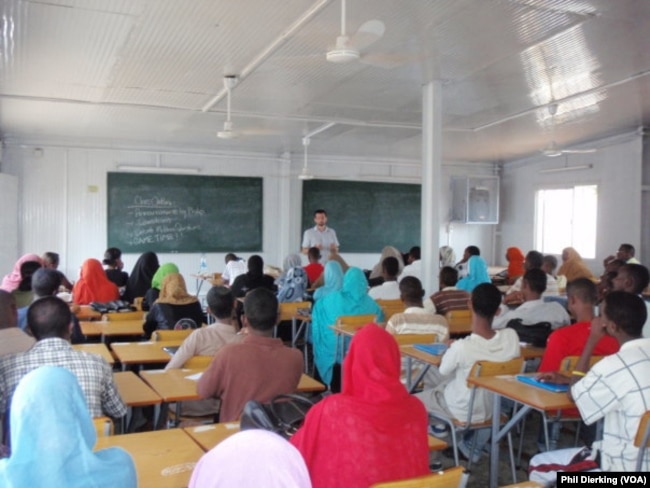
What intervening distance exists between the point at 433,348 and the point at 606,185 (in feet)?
25.4

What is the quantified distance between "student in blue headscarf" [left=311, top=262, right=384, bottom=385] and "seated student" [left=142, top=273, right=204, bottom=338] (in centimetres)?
117

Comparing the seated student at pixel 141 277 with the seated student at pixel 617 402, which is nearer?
the seated student at pixel 617 402

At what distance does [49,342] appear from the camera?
2639 mm

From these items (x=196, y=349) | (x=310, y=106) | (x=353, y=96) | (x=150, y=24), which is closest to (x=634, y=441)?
(x=196, y=349)

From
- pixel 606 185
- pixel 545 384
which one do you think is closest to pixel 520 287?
pixel 545 384

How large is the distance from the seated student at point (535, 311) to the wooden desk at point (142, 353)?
2.53 meters

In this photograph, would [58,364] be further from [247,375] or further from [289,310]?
[289,310]

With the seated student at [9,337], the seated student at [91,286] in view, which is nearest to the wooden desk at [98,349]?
the seated student at [9,337]

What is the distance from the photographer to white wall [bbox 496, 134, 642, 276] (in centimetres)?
990

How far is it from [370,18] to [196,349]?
2802mm

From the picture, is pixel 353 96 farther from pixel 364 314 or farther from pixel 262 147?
pixel 262 147

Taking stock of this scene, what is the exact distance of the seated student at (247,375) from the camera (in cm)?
291

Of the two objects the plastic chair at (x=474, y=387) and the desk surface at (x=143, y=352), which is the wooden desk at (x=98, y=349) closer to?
the desk surface at (x=143, y=352)

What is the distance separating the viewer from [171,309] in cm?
492
